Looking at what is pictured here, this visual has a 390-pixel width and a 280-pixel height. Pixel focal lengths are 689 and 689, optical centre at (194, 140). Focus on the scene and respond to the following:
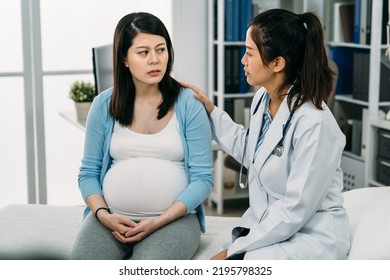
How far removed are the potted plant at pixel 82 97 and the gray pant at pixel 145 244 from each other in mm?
1547

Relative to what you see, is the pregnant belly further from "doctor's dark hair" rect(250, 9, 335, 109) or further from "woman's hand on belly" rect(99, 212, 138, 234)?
"doctor's dark hair" rect(250, 9, 335, 109)

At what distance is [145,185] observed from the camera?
5.80ft

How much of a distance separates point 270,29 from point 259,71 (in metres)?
0.10

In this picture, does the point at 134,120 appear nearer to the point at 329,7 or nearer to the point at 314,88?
the point at 314,88

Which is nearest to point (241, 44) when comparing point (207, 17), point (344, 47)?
point (207, 17)

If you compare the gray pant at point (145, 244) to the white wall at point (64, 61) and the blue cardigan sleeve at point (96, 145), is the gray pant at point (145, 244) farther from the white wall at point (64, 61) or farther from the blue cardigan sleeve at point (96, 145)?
the white wall at point (64, 61)

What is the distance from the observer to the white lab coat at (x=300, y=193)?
1.49 m

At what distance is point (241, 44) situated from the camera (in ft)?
11.9

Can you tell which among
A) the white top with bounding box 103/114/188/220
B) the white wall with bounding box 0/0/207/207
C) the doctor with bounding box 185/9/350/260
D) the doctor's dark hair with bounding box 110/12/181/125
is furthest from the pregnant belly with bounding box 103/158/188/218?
the white wall with bounding box 0/0/207/207

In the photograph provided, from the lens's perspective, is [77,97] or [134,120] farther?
[77,97]

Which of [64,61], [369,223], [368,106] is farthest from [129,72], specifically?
[64,61]

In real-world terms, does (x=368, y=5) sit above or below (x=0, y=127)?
above

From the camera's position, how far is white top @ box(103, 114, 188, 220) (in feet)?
5.81

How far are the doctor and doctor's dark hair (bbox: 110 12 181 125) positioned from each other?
28cm
